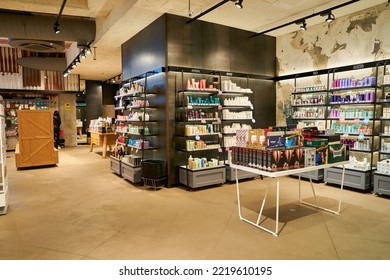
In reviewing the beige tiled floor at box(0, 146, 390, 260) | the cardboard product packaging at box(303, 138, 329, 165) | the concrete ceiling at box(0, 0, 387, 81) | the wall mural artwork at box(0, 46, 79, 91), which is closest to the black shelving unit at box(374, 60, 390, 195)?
the beige tiled floor at box(0, 146, 390, 260)

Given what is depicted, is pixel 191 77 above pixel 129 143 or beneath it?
above

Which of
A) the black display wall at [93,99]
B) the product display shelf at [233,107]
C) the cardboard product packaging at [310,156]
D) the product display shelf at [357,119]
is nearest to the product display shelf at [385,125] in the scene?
the product display shelf at [357,119]

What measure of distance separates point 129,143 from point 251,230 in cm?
421

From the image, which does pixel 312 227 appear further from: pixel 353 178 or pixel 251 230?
pixel 353 178

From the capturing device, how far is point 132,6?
219 inches

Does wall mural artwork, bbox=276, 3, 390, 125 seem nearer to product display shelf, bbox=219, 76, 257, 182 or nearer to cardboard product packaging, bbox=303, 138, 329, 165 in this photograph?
product display shelf, bbox=219, 76, 257, 182

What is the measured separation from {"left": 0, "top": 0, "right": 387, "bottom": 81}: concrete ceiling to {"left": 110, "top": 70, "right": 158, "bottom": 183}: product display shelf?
51.9 inches

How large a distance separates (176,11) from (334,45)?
159 inches

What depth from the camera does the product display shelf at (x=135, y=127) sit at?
6488mm

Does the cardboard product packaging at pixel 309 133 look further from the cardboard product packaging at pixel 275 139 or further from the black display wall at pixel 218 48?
the black display wall at pixel 218 48

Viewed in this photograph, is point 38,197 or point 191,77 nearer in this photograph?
point 38,197
